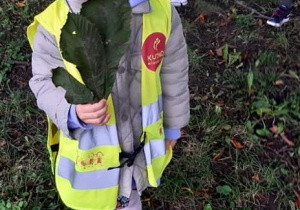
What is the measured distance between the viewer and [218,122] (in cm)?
263

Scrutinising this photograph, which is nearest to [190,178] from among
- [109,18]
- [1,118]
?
[1,118]

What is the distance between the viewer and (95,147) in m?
1.57

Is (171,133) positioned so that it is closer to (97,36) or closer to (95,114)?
(95,114)

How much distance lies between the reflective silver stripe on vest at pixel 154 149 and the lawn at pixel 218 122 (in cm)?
68

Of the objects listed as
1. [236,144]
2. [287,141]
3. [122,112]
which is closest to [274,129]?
[287,141]

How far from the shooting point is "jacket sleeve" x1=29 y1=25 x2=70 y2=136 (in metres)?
1.47

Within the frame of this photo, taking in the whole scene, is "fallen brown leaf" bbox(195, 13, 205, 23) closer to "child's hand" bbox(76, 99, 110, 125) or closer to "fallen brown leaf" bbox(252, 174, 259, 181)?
"fallen brown leaf" bbox(252, 174, 259, 181)

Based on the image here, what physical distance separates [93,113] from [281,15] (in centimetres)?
227

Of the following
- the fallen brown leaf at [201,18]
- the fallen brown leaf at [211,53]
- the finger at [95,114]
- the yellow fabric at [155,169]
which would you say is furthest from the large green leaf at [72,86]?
the fallen brown leaf at [201,18]

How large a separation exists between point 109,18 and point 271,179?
1734 mm

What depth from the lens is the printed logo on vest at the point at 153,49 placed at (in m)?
1.47

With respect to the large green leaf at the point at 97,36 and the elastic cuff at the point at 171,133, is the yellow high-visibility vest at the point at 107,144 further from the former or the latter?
A: the large green leaf at the point at 97,36

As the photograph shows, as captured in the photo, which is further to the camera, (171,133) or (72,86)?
(171,133)

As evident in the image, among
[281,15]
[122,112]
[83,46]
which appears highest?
[83,46]
